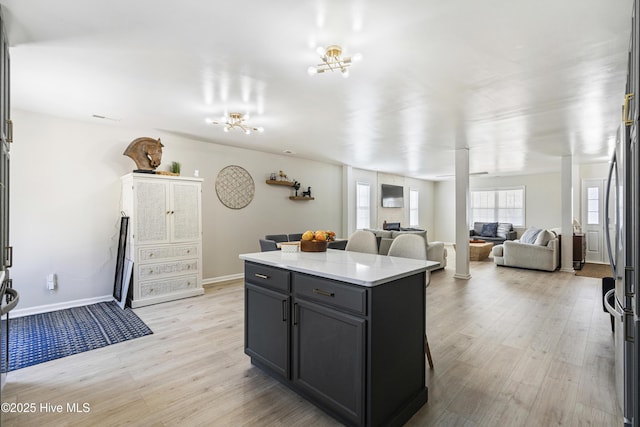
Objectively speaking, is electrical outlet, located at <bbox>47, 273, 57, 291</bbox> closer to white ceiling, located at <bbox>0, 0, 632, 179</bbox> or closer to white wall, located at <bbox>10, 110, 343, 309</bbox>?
white wall, located at <bbox>10, 110, 343, 309</bbox>

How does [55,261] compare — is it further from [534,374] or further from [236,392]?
[534,374]

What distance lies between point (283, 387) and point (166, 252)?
115 inches

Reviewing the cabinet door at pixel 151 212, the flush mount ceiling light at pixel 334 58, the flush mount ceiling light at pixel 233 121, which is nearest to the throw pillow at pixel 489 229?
the flush mount ceiling light at pixel 233 121

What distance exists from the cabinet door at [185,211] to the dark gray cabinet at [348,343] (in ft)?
8.77

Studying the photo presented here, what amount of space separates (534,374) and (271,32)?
321 cm

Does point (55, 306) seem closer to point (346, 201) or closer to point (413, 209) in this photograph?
point (346, 201)

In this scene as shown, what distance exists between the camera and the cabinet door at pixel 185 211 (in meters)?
4.42

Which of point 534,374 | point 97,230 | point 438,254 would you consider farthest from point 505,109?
point 97,230

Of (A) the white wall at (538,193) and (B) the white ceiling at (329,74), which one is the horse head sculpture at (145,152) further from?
(A) the white wall at (538,193)

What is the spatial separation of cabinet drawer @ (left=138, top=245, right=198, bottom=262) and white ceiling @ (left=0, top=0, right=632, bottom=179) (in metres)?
1.73

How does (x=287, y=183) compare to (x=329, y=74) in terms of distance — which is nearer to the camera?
(x=329, y=74)

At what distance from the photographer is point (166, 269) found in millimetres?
4316

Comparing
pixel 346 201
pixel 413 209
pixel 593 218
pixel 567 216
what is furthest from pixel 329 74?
pixel 413 209

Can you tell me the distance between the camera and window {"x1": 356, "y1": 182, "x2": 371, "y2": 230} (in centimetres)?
866
